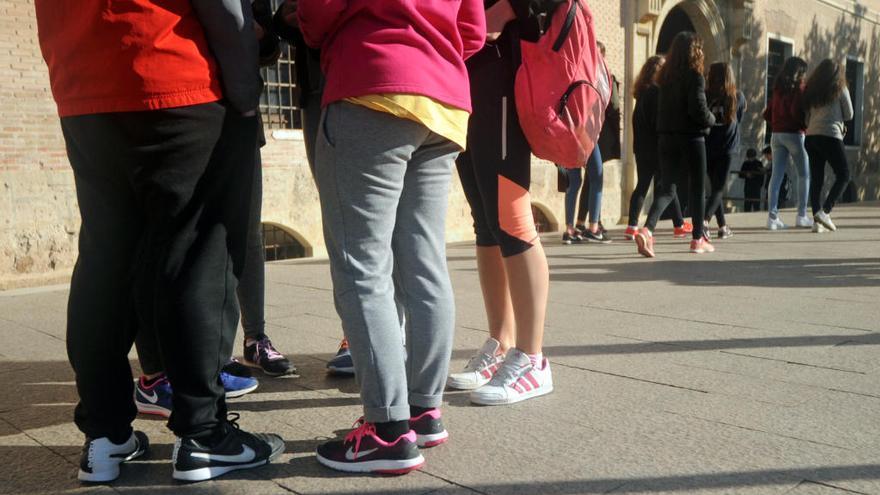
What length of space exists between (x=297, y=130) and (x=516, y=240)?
6.64m

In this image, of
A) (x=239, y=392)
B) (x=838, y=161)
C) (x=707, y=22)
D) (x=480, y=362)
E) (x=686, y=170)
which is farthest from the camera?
(x=707, y=22)

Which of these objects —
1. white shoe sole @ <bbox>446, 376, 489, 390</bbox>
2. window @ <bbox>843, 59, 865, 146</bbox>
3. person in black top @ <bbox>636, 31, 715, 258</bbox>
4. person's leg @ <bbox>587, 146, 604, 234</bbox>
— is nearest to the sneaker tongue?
white shoe sole @ <bbox>446, 376, 489, 390</bbox>

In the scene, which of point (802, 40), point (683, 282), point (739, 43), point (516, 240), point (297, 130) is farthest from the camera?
point (802, 40)

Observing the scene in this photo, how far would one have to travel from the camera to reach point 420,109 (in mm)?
2268

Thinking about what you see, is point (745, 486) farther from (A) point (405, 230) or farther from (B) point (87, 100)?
(B) point (87, 100)

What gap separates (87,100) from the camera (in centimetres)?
223

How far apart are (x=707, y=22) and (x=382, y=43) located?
47.7ft

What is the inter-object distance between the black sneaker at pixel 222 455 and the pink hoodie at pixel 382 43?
39.3 inches

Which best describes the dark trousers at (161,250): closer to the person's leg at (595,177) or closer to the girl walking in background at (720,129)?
the person's leg at (595,177)

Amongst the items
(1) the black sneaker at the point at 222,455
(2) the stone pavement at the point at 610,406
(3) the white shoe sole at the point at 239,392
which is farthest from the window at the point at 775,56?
(1) the black sneaker at the point at 222,455

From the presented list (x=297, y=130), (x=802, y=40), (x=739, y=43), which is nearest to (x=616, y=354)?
(x=297, y=130)

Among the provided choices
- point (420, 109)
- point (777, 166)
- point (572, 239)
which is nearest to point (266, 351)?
point (420, 109)

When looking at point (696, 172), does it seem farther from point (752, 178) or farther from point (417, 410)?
point (752, 178)

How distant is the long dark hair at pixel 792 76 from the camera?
9477 mm
